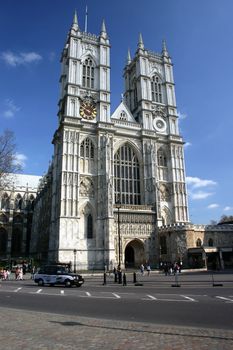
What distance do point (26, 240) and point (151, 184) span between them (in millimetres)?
40401

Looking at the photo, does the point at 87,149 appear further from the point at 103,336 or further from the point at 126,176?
the point at 103,336

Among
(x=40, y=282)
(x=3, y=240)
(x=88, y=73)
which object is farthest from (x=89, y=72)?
(x=3, y=240)

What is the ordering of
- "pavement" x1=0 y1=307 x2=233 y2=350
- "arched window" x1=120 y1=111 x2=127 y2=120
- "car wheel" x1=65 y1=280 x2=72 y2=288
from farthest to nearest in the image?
"arched window" x1=120 y1=111 x2=127 y2=120, "car wheel" x1=65 y1=280 x2=72 y2=288, "pavement" x1=0 y1=307 x2=233 y2=350

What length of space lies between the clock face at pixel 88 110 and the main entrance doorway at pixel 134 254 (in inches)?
841

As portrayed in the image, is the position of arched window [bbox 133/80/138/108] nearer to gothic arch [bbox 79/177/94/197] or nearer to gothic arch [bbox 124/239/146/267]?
gothic arch [bbox 79/177/94/197]

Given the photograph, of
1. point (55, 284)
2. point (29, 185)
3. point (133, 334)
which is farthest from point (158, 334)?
point (29, 185)

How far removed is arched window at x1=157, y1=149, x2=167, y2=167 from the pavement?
156 ft

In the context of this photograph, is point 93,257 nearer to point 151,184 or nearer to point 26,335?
point 151,184

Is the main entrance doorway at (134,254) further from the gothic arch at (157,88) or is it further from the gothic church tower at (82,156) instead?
the gothic arch at (157,88)

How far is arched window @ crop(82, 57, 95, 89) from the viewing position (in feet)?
177

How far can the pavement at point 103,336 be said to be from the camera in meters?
5.82

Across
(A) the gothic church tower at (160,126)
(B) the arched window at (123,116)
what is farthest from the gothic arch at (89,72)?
(A) the gothic church tower at (160,126)

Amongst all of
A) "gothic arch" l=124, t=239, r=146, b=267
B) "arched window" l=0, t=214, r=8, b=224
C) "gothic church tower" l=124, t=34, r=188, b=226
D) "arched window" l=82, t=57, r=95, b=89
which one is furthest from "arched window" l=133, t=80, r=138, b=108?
"arched window" l=0, t=214, r=8, b=224

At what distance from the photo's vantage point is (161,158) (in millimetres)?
54938
